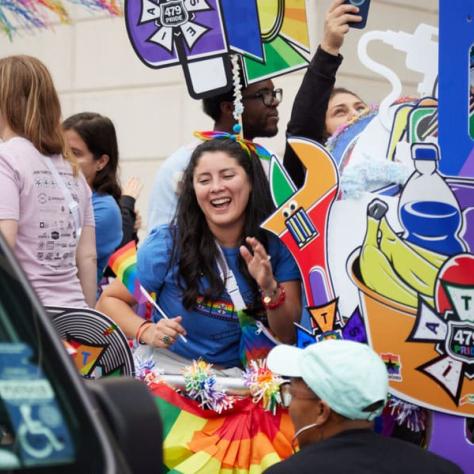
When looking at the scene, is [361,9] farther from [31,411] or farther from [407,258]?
[31,411]

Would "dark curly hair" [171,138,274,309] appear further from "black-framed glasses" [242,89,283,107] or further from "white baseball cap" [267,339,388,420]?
"white baseball cap" [267,339,388,420]

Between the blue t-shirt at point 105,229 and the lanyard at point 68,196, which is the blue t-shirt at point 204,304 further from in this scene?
the blue t-shirt at point 105,229

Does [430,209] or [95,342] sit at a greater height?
[430,209]

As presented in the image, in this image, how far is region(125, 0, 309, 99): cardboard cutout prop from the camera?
15.9ft

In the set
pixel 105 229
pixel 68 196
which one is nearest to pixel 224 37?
pixel 68 196

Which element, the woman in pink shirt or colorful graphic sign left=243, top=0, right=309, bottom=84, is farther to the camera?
colorful graphic sign left=243, top=0, right=309, bottom=84

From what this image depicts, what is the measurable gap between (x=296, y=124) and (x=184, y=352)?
3.08 ft

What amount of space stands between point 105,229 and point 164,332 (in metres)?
1.49

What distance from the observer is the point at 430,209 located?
14.0 feet

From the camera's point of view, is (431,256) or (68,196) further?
(68,196)

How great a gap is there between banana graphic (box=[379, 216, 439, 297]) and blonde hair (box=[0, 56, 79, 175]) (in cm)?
130

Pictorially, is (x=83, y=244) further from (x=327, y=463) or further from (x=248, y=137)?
(x=327, y=463)

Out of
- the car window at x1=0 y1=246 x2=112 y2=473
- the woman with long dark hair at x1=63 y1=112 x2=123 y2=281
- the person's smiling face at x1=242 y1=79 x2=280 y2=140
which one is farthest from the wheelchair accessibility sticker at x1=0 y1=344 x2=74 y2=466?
the woman with long dark hair at x1=63 y1=112 x2=123 y2=281

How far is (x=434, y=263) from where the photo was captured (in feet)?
14.0
